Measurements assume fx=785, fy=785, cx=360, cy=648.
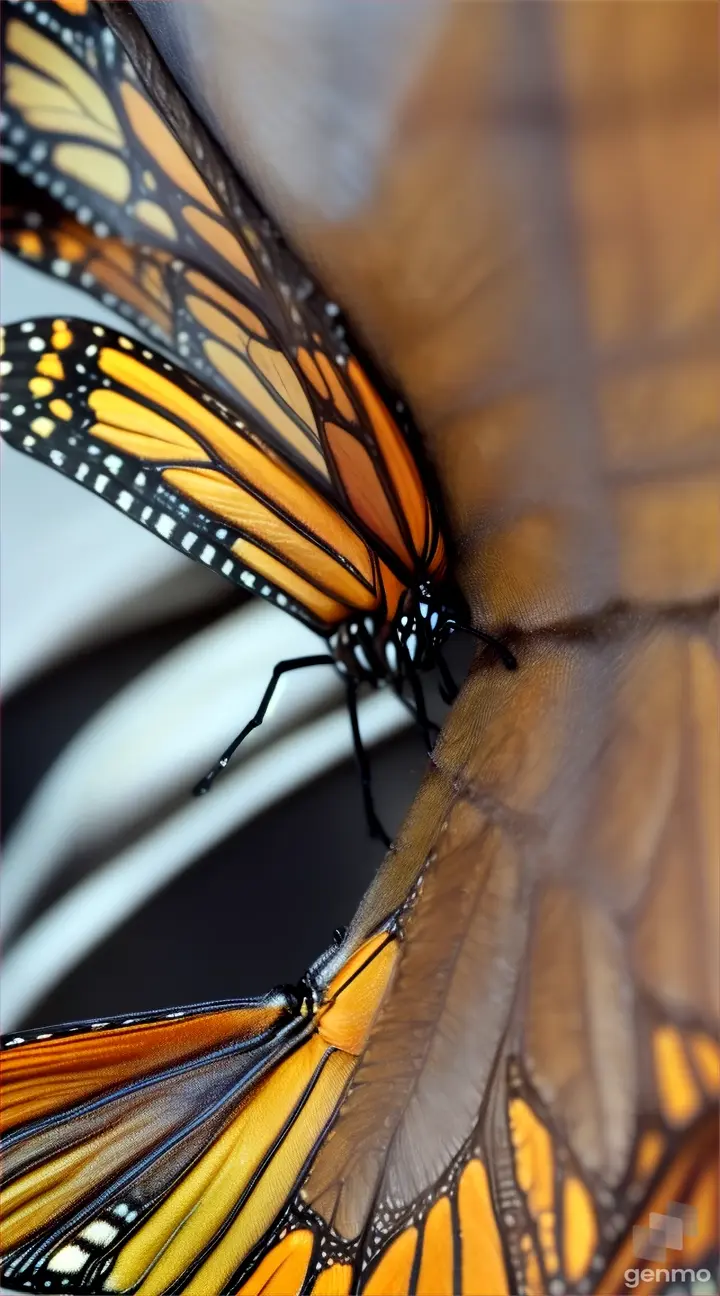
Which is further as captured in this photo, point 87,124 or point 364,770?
point 364,770

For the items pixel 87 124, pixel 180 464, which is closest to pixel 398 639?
pixel 180 464

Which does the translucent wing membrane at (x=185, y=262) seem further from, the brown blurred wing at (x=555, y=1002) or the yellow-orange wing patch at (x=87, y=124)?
the brown blurred wing at (x=555, y=1002)

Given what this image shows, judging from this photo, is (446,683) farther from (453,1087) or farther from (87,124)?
(87,124)

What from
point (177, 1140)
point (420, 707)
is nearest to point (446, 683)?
point (420, 707)

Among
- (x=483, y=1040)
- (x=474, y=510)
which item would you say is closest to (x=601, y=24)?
(x=474, y=510)

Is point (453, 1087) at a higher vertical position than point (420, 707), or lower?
lower

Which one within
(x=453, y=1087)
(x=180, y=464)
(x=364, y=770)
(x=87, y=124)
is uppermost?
(x=87, y=124)
